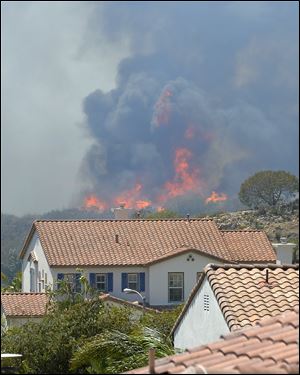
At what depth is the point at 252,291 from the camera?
21359 millimetres

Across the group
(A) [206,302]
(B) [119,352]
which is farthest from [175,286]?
(A) [206,302]

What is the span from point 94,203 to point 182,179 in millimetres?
14546

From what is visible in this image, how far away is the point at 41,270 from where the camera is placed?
209ft

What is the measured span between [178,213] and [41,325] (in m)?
76.6

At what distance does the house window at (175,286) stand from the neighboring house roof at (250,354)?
1870 inches

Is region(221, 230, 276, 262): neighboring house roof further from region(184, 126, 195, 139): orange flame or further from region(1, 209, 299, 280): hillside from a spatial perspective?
region(184, 126, 195, 139): orange flame

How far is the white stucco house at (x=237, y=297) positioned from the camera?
20703 millimetres

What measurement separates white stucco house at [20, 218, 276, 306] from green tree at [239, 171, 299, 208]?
1782 inches

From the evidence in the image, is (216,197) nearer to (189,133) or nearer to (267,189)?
(189,133)

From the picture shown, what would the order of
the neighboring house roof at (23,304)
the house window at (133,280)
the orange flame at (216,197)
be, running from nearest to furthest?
the neighboring house roof at (23,304) → the house window at (133,280) → the orange flame at (216,197)


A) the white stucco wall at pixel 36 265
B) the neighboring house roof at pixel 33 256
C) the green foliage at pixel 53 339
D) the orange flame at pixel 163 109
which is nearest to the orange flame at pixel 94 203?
the orange flame at pixel 163 109

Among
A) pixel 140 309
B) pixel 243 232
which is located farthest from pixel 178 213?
pixel 140 309

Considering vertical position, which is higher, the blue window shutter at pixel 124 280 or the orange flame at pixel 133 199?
the orange flame at pixel 133 199

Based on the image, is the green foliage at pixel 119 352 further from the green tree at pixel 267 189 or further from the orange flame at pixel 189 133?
the orange flame at pixel 189 133
